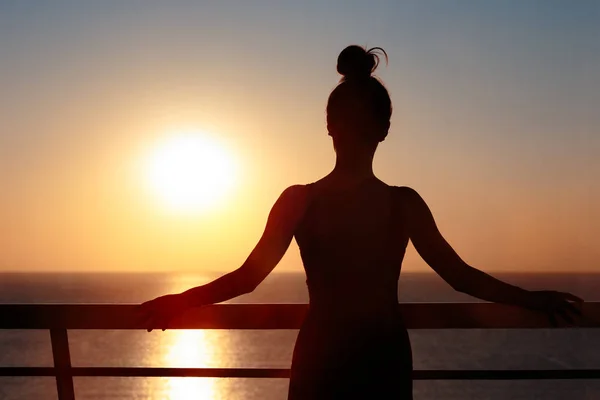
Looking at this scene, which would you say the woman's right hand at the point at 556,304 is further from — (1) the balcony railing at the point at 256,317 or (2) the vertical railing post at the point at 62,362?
(2) the vertical railing post at the point at 62,362

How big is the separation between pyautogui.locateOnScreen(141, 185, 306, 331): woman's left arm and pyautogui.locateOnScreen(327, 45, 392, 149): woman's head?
261 millimetres

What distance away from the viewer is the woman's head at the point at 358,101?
77.6 inches

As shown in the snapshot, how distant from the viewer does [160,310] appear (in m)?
2.09

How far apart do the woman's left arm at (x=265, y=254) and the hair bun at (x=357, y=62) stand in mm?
418

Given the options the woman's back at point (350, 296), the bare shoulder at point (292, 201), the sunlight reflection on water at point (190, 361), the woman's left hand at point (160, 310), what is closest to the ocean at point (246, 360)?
the sunlight reflection on water at point (190, 361)

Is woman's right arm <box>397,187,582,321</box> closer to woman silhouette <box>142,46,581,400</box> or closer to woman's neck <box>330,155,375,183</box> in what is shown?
woman silhouette <box>142,46,581,400</box>

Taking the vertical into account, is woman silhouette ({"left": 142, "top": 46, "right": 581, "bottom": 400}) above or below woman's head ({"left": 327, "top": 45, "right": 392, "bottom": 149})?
below

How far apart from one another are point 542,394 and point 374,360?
264ft

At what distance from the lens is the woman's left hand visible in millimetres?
2074

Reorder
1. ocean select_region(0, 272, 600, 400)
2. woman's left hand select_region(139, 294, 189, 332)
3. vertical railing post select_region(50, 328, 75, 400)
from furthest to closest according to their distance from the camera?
ocean select_region(0, 272, 600, 400), vertical railing post select_region(50, 328, 75, 400), woman's left hand select_region(139, 294, 189, 332)

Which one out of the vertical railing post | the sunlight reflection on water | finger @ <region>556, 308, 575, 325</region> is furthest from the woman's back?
the sunlight reflection on water

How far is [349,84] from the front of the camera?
1978 millimetres

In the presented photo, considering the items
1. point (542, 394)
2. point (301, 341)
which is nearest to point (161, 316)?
point (301, 341)

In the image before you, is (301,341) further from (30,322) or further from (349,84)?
(30,322)
